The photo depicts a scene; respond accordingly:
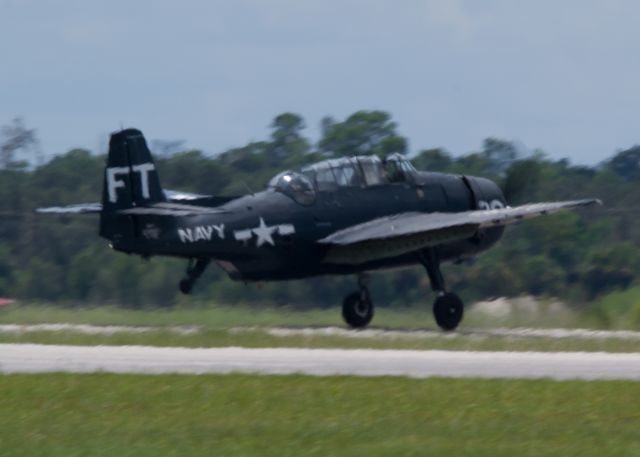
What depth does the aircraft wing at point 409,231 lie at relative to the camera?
86.5 ft

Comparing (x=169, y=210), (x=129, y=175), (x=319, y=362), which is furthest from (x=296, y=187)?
(x=319, y=362)

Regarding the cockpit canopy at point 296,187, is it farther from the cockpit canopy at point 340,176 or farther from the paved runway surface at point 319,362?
the paved runway surface at point 319,362

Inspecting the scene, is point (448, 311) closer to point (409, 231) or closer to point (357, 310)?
point (409, 231)

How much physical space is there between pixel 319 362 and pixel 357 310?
30.7 feet

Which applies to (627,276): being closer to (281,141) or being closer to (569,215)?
(569,215)

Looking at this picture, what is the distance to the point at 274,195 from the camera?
26797 mm

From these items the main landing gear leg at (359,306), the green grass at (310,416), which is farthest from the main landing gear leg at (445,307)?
the green grass at (310,416)

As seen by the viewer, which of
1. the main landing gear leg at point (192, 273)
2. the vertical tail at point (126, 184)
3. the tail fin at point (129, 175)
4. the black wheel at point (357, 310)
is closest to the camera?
the vertical tail at point (126, 184)

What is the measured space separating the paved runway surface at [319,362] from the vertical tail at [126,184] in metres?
4.63

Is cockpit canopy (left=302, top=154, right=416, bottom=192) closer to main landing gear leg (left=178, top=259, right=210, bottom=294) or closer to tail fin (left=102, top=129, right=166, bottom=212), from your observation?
main landing gear leg (left=178, top=259, right=210, bottom=294)

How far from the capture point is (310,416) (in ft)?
47.7

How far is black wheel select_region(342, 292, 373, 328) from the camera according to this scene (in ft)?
92.8

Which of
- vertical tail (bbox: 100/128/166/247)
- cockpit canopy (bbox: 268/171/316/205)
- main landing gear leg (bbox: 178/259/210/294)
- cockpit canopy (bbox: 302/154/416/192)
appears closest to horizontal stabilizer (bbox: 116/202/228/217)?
vertical tail (bbox: 100/128/166/247)

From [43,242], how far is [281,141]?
19.3 metres
